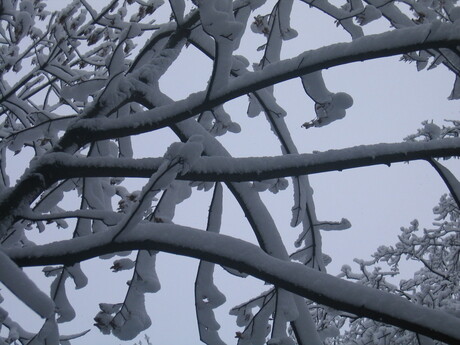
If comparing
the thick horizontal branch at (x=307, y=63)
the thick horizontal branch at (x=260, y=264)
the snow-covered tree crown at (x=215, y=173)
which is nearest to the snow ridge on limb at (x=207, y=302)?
the snow-covered tree crown at (x=215, y=173)

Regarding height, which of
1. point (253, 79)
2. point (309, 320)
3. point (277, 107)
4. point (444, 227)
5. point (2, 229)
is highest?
point (444, 227)

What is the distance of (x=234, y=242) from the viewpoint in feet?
4.06

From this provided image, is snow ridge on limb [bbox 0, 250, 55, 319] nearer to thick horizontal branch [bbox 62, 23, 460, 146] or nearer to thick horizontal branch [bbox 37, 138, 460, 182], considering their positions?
thick horizontal branch [bbox 37, 138, 460, 182]

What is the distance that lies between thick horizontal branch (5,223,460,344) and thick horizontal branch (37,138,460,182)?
17 centimetres

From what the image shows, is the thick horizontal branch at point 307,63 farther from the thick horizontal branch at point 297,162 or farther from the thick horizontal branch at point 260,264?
the thick horizontal branch at point 260,264

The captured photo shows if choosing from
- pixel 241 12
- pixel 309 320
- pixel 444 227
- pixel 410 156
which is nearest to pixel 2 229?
pixel 309 320

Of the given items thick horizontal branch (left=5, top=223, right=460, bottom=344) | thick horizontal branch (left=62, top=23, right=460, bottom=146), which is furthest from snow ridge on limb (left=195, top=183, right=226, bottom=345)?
thick horizontal branch (left=62, top=23, right=460, bottom=146)

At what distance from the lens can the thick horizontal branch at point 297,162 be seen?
1.23 metres

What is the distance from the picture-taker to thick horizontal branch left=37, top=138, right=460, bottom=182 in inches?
48.3

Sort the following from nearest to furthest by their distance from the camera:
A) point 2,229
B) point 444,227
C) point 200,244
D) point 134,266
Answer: point 200,244 < point 2,229 < point 134,266 < point 444,227

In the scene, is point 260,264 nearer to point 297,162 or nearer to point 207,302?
point 297,162

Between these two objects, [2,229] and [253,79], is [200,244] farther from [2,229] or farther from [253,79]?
[2,229]

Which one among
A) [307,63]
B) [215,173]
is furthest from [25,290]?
[307,63]

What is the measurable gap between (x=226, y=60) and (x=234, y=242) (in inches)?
20.2
